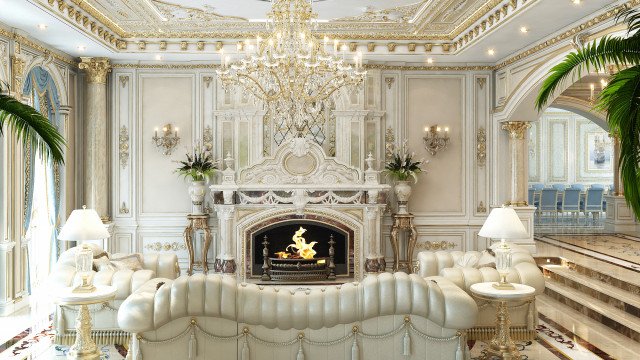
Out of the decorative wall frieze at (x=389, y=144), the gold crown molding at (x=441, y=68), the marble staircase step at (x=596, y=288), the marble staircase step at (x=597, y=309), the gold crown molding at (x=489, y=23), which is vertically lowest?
the marble staircase step at (x=597, y=309)

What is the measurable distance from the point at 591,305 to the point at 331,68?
3.83m

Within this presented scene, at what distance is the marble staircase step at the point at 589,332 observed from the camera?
201 inches

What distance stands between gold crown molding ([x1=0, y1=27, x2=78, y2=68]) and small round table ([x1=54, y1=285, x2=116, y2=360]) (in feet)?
10.9

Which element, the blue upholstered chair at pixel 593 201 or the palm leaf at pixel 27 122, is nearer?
the palm leaf at pixel 27 122

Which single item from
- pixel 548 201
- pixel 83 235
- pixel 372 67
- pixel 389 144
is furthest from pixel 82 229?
pixel 548 201

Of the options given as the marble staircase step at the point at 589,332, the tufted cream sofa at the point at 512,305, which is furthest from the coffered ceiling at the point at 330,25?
the marble staircase step at the point at 589,332

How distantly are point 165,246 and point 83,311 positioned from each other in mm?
4343

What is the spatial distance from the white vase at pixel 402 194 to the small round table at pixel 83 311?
4.84 m

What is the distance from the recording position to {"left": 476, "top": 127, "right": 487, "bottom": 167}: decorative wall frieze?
8.97m

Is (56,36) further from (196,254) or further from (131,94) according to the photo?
(196,254)

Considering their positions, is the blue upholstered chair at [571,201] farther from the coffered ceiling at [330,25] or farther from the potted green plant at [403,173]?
the potted green plant at [403,173]

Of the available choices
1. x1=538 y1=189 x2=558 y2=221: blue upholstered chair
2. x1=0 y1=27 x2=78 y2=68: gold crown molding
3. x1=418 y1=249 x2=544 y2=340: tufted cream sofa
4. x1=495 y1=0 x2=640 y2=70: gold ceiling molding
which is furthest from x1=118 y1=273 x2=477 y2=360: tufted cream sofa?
x1=538 y1=189 x2=558 y2=221: blue upholstered chair

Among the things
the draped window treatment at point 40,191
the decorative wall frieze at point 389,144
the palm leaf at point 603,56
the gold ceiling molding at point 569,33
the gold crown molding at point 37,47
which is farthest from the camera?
the decorative wall frieze at point 389,144

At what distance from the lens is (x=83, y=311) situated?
452cm
